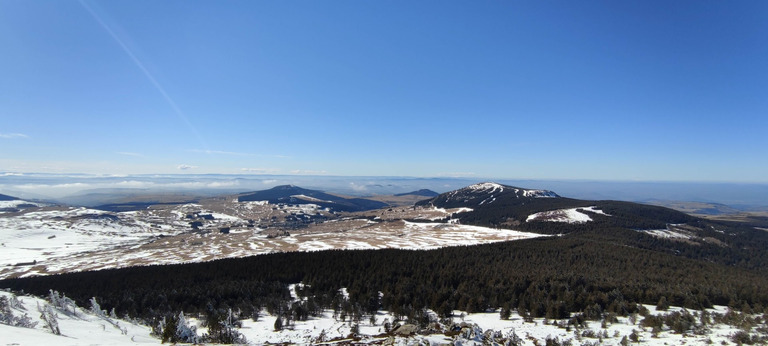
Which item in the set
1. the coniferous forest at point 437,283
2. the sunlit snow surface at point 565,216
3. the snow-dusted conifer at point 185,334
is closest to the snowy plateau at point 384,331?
the snow-dusted conifer at point 185,334

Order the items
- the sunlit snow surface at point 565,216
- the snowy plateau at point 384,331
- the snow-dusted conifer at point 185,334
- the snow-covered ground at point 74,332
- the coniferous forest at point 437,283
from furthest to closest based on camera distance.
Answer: the sunlit snow surface at point 565,216 < the coniferous forest at point 437,283 < the snow-dusted conifer at point 185,334 < the snowy plateau at point 384,331 < the snow-covered ground at point 74,332

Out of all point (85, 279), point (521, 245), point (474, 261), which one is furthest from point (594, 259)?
point (85, 279)

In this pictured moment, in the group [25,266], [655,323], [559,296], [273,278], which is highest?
[655,323]

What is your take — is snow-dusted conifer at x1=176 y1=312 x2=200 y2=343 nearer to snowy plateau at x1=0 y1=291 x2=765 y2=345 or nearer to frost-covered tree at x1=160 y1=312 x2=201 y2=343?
frost-covered tree at x1=160 y1=312 x2=201 y2=343

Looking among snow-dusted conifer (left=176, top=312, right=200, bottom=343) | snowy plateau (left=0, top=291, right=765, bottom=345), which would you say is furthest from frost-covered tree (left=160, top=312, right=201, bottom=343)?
snowy plateau (left=0, top=291, right=765, bottom=345)

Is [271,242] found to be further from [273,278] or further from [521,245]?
[521,245]

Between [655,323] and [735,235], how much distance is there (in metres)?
185

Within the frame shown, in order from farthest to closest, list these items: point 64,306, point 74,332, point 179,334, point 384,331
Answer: point 64,306 < point 384,331 < point 74,332 < point 179,334

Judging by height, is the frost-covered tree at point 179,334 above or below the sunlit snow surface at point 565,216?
above

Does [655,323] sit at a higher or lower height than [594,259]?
higher

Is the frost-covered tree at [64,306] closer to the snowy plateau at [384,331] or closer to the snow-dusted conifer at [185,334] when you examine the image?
the snowy plateau at [384,331]

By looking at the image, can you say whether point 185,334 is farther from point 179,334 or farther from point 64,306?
point 64,306

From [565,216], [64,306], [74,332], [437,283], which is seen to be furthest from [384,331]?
[565,216]

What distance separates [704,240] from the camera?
137625 millimetres
